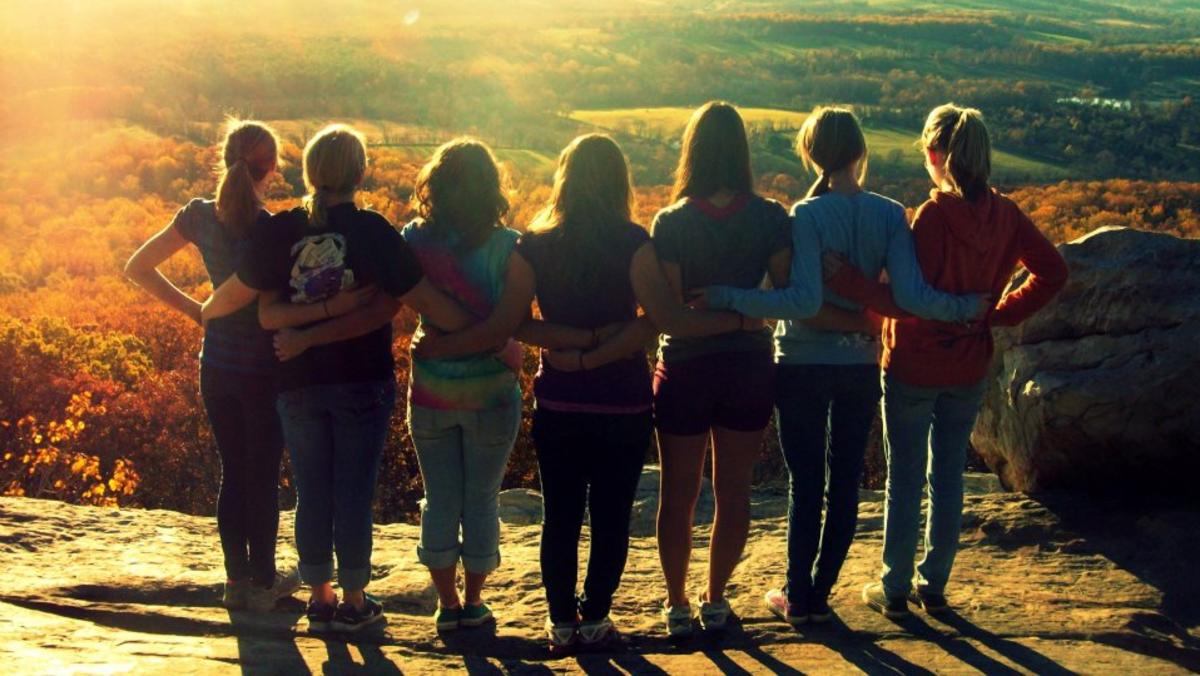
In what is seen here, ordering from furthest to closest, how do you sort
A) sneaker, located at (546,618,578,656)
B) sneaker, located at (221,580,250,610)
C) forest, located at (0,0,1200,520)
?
forest, located at (0,0,1200,520) < sneaker, located at (221,580,250,610) < sneaker, located at (546,618,578,656)

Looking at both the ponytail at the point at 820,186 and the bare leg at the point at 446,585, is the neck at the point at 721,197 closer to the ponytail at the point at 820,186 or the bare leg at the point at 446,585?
the ponytail at the point at 820,186

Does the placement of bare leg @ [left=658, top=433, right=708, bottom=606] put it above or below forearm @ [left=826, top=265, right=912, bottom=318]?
below

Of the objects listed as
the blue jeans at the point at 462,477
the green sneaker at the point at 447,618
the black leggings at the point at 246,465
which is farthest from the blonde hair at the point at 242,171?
the green sneaker at the point at 447,618

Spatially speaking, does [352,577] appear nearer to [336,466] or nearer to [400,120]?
[336,466]

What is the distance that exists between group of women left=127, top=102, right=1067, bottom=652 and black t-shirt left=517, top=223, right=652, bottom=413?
1 centimetres

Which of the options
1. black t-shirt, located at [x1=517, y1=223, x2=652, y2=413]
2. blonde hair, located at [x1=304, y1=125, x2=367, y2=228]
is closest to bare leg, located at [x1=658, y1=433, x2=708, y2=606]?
black t-shirt, located at [x1=517, y1=223, x2=652, y2=413]

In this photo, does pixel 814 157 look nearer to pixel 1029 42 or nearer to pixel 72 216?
pixel 72 216

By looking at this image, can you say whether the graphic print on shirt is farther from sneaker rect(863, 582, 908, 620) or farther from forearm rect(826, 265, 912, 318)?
sneaker rect(863, 582, 908, 620)

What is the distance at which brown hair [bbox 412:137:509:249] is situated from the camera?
158 inches

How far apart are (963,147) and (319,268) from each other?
91.5 inches

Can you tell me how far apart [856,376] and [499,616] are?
1.71 metres

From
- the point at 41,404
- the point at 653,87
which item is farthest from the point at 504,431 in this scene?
the point at 653,87

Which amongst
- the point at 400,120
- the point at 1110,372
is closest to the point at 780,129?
the point at 400,120

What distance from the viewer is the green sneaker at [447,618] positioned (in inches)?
175
